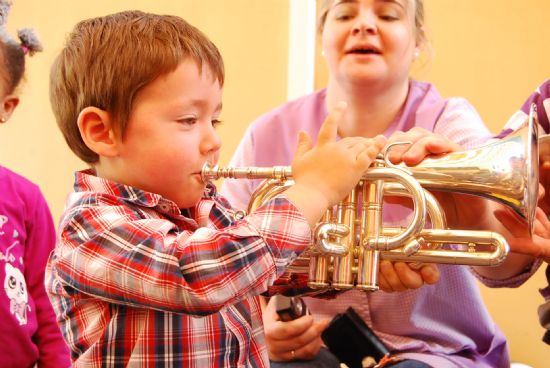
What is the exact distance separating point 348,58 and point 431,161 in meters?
0.37

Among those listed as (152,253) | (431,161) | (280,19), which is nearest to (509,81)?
(280,19)

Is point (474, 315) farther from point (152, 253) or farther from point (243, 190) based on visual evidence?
point (152, 253)

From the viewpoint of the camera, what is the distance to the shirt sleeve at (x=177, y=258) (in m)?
0.69

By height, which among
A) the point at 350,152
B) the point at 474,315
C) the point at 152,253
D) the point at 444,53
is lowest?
the point at 474,315

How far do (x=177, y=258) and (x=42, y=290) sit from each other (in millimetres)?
720

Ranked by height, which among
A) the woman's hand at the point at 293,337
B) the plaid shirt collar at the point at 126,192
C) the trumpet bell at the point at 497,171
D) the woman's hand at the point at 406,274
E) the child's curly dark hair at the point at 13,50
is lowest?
the woman's hand at the point at 293,337

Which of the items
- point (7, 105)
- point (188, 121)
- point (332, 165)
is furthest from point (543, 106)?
point (7, 105)

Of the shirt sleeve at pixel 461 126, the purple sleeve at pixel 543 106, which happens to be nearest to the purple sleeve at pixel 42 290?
the shirt sleeve at pixel 461 126

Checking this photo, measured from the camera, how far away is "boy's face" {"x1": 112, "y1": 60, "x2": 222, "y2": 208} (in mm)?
788

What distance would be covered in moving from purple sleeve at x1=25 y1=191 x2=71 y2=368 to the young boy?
19.6 inches

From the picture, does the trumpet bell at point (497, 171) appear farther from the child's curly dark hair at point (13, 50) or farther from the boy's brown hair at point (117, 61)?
the child's curly dark hair at point (13, 50)

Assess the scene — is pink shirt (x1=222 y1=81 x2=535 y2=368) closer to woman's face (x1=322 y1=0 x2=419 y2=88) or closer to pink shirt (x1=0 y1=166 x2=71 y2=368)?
woman's face (x1=322 y1=0 x2=419 y2=88)

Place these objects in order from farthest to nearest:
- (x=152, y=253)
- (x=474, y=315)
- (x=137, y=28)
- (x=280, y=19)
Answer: (x=280, y=19), (x=474, y=315), (x=137, y=28), (x=152, y=253)

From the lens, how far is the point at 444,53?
1.91 m
